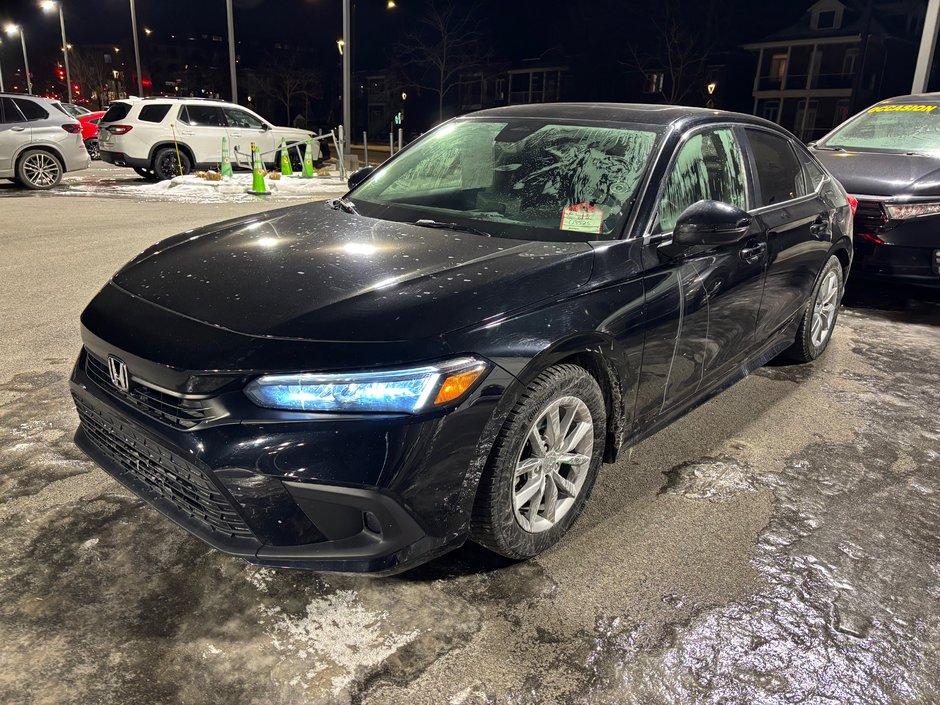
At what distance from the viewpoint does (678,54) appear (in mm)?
49250

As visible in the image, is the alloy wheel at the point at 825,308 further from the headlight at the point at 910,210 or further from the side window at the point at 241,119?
the side window at the point at 241,119

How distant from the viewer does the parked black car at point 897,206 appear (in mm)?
6160

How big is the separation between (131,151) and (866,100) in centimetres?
4808

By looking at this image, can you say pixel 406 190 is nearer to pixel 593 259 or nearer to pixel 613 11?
pixel 593 259

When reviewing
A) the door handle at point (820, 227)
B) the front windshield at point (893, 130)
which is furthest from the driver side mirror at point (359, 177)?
the front windshield at point (893, 130)

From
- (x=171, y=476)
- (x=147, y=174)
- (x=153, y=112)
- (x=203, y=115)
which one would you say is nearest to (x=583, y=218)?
(x=171, y=476)

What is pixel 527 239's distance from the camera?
3.02 metres

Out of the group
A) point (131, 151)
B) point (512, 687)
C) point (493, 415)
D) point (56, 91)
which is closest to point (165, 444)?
point (493, 415)

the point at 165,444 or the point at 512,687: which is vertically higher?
the point at 165,444

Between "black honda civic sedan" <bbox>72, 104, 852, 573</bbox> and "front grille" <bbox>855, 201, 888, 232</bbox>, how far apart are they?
292cm

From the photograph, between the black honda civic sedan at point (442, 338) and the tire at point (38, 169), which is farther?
the tire at point (38, 169)

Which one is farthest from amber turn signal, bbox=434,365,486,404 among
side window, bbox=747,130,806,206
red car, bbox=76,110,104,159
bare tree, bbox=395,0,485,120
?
bare tree, bbox=395,0,485,120

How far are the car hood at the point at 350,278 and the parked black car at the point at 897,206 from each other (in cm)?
452

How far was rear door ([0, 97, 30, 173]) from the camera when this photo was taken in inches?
514
